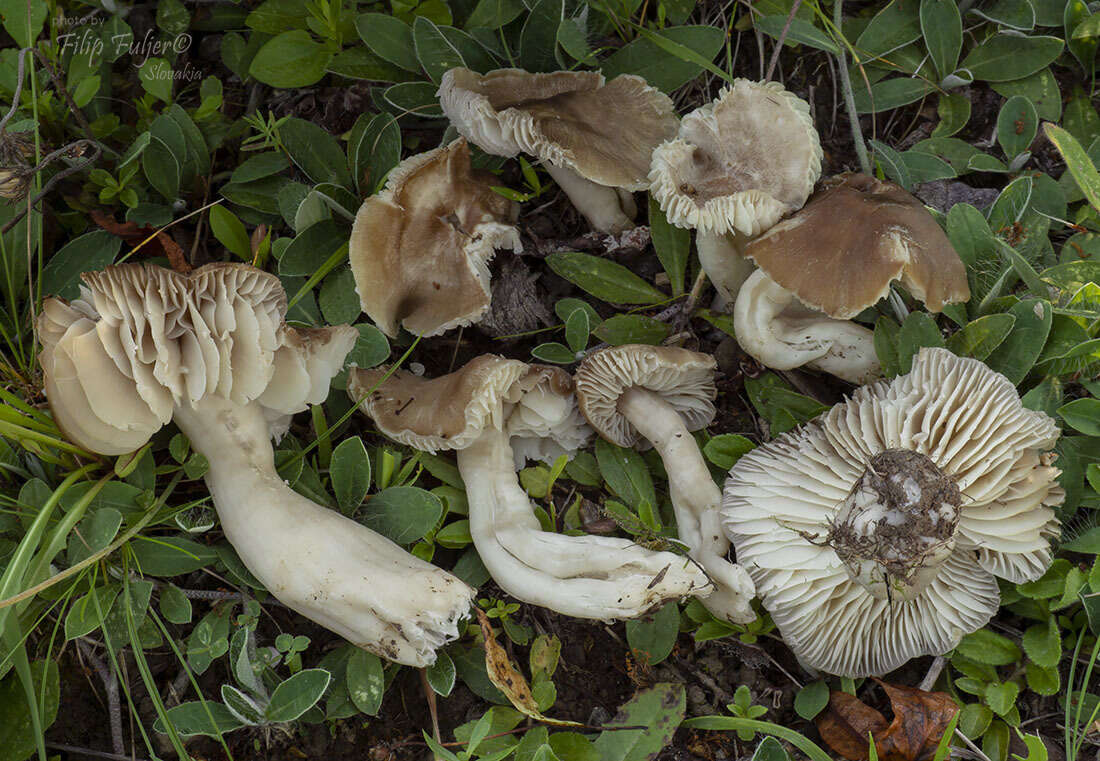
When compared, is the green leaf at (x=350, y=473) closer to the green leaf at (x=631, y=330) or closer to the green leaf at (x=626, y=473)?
the green leaf at (x=626, y=473)

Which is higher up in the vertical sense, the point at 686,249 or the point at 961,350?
the point at 686,249

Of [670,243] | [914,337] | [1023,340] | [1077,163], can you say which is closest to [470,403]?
[670,243]

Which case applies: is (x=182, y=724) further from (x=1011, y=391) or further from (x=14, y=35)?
(x=1011, y=391)

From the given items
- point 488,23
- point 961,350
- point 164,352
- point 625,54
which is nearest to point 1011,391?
point 961,350

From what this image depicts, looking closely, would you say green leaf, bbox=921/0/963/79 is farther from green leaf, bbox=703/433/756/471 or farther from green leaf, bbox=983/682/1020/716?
green leaf, bbox=983/682/1020/716

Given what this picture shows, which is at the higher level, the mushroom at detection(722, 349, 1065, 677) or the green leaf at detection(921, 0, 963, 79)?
the green leaf at detection(921, 0, 963, 79)

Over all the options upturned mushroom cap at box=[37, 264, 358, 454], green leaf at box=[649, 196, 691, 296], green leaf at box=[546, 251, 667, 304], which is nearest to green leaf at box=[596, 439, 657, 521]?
green leaf at box=[546, 251, 667, 304]
